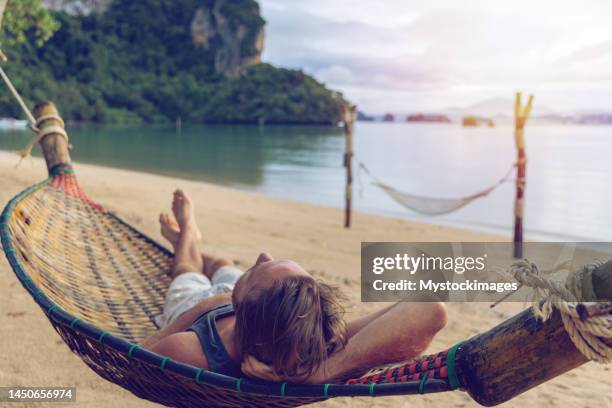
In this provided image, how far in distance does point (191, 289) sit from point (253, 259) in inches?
92.2

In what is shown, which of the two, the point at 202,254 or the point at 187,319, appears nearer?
the point at 187,319

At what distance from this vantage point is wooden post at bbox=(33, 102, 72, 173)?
3.12 m

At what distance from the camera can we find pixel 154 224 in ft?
18.4

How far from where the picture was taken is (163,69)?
61875mm

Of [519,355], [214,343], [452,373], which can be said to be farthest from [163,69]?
[519,355]

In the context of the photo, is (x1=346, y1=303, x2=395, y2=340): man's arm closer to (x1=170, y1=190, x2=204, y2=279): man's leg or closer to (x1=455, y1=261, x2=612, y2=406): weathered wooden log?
(x1=455, y1=261, x2=612, y2=406): weathered wooden log

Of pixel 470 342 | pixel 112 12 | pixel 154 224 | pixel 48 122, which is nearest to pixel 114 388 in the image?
pixel 470 342

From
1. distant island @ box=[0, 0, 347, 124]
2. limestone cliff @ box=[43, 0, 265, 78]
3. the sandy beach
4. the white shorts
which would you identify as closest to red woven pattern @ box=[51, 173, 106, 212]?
the sandy beach

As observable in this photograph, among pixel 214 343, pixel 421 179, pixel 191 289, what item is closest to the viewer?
pixel 214 343

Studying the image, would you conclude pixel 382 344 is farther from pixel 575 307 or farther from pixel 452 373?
pixel 575 307

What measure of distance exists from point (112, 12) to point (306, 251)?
66790 millimetres

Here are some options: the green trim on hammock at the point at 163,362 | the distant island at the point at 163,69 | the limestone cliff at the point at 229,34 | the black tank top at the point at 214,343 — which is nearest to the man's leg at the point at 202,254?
the black tank top at the point at 214,343

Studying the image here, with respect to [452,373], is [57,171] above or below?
above

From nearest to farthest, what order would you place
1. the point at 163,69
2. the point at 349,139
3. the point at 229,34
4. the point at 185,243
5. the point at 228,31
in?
1. the point at 185,243
2. the point at 349,139
3. the point at 163,69
4. the point at 229,34
5. the point at 228,31
